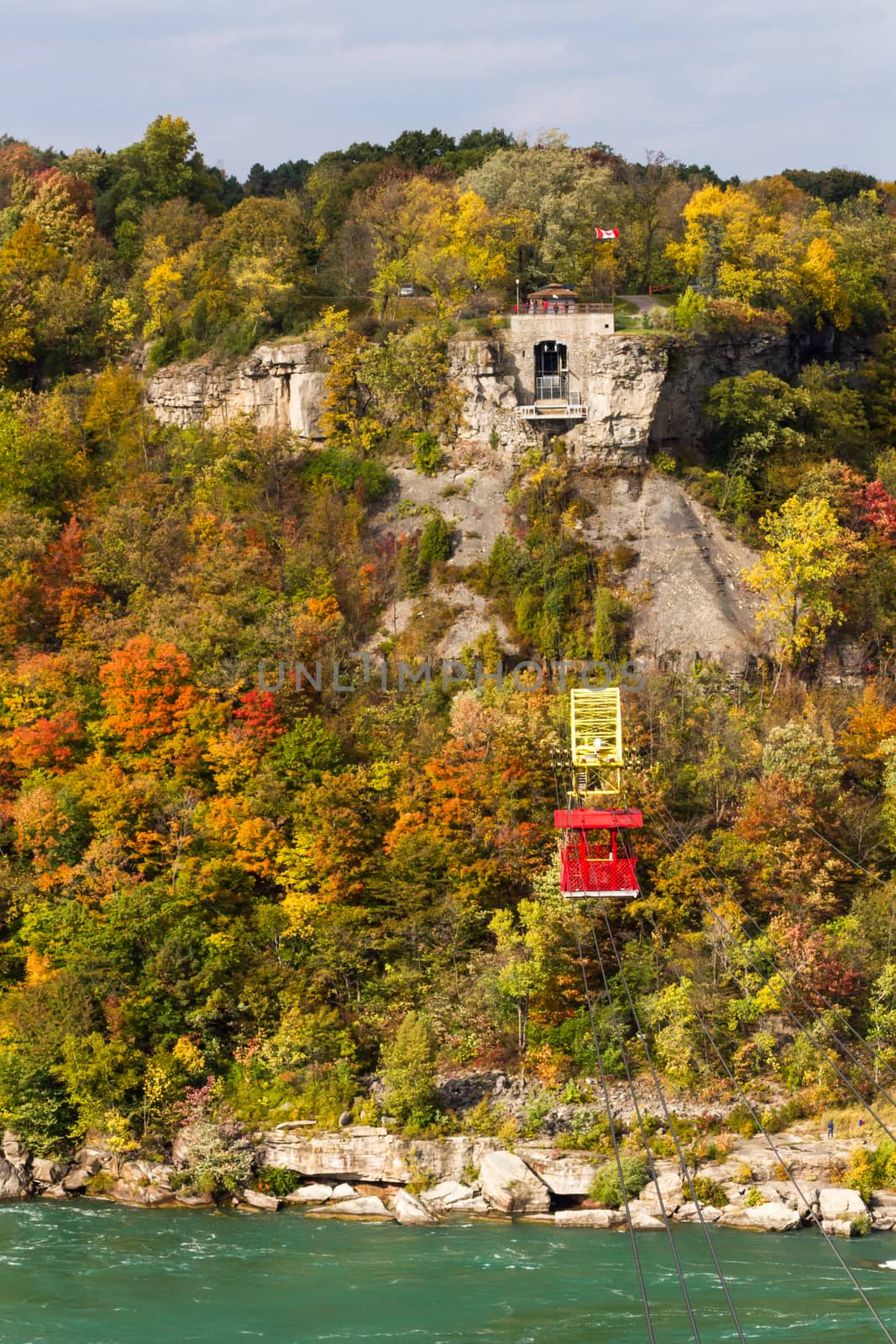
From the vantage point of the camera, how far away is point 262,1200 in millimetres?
47469

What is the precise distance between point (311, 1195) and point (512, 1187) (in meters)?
5.28

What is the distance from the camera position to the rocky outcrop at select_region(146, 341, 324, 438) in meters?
67.5

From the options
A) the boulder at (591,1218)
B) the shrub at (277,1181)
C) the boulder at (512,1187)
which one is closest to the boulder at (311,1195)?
the shrub at (277,1181)

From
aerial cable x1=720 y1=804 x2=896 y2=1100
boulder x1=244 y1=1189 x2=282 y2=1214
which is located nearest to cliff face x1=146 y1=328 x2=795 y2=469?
aerial cable x1=720 y1=804 x2=896 y2=1100

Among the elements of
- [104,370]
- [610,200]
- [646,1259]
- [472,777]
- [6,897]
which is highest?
[610,200]

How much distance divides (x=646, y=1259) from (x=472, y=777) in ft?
51.9

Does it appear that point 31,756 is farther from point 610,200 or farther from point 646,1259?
point 610,200

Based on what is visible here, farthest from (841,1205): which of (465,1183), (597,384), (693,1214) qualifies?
(597,384)

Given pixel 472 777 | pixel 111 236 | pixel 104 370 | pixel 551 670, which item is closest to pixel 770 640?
pixel 551 670

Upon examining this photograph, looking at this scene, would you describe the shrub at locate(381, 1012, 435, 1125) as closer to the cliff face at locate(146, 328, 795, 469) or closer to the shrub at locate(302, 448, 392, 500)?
the shrub at locate(302, 448, 392, 500)

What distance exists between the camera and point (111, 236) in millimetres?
81750

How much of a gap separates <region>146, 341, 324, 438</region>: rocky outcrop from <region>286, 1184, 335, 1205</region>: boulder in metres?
29.3

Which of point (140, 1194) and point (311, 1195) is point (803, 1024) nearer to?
point (311, 1195)

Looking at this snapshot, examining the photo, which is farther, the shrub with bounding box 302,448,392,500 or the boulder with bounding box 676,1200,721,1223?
the shrub with bounding box 302,448,392,500
